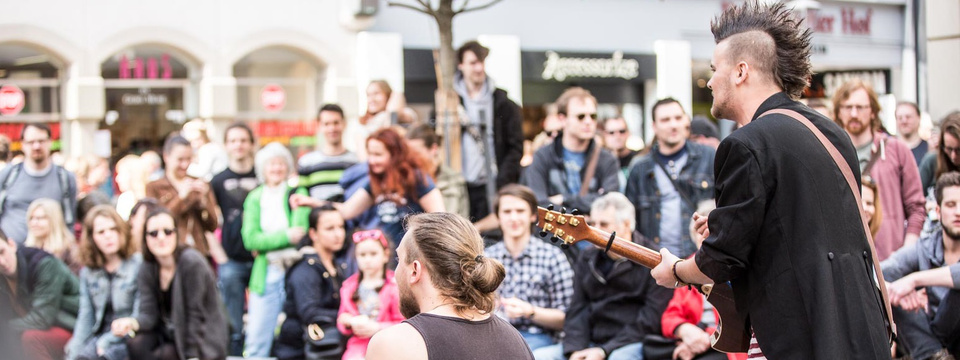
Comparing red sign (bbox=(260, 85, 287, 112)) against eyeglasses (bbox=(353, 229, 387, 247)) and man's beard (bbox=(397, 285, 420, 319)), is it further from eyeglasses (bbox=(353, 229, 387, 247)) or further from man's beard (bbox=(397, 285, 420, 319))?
man's beard (bbox=(397, 285, 420, 319))

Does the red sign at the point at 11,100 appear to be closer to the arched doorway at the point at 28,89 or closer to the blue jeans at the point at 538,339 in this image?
the arched doorway at the point at 28,89

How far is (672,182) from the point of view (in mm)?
7398

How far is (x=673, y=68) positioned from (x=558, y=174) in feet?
42.2

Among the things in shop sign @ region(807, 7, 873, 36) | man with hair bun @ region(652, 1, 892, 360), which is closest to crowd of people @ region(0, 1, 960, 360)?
man with hair bun @ region(652, 1, 892, 360)

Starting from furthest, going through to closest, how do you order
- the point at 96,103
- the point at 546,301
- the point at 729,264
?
the point at 96,103 < the point at 546,301 < the point at 729,264

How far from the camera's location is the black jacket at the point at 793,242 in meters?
3.47

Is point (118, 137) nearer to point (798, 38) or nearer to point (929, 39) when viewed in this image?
point (929, 39)

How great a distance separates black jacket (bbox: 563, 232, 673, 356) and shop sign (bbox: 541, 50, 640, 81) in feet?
40.8

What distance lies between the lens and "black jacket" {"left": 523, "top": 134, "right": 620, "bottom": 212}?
7.75m

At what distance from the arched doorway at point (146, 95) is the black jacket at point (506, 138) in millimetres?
9040

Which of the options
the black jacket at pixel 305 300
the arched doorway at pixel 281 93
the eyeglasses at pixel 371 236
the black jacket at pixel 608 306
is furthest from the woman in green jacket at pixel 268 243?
the arched doorway at pixel 281 93

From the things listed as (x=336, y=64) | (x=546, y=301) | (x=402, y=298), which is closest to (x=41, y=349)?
(x=546, y=301)

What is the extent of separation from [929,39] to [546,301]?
482 cm

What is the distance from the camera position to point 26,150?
9367 millimetres
